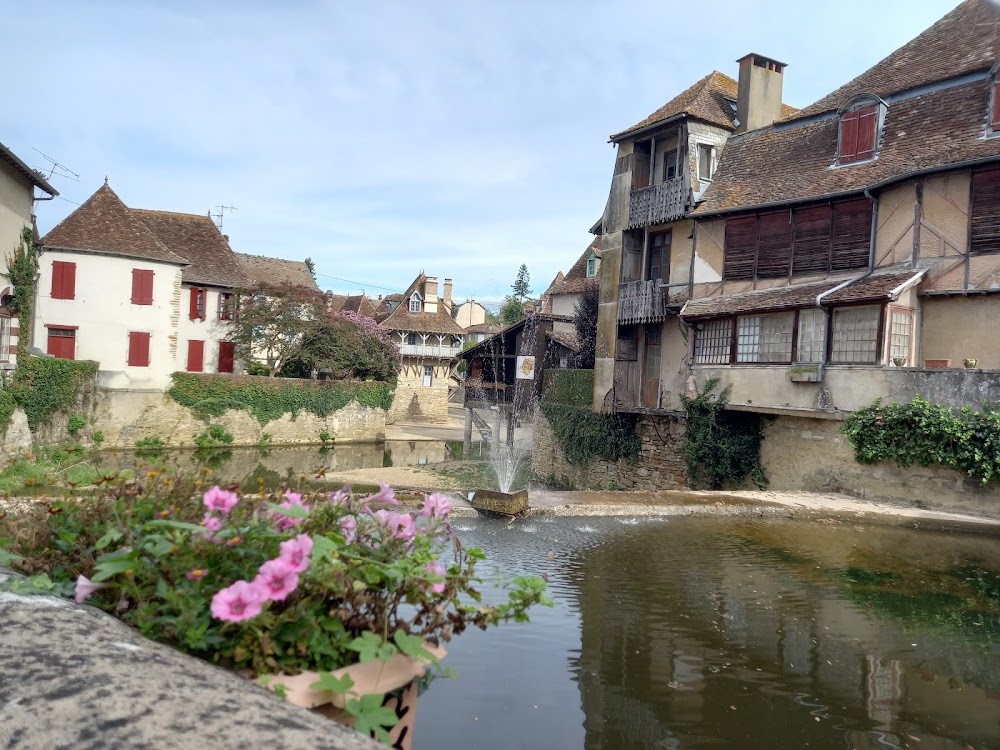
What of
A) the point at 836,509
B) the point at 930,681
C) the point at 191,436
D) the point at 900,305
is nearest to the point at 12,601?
the point at 930,681

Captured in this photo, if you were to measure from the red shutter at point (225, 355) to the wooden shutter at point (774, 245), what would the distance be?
28.5m

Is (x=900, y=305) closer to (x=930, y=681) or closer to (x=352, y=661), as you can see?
(x=930, y=681)

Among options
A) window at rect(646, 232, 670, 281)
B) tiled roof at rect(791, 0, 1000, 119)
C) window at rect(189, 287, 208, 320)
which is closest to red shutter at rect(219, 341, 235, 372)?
window at rect(189, 287, 208, 320)

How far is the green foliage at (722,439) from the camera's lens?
18.3m

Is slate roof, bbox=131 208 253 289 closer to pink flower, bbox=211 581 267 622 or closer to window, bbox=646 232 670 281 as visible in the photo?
window, bbox=646 232 670 281

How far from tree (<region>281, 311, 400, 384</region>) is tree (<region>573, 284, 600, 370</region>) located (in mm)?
14930

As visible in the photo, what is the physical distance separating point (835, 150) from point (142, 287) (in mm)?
27143

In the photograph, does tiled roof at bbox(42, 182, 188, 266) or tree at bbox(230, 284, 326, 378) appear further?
tree at bbox(230, 284, 326, 378)

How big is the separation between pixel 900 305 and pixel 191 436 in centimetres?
2838

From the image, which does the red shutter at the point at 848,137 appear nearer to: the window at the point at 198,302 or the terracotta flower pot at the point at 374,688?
the terracotta flower pot at the point at 374,688

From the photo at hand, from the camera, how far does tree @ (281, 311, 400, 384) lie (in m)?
38.5

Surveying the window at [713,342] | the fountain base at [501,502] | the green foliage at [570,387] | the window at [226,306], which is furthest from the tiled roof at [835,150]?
the window at [226,306]

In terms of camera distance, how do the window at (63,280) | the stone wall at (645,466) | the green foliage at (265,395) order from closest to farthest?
the stone wall at (645,466) → the window at (63,280) → the green foliage at (265,395)

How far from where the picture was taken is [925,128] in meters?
16.3
